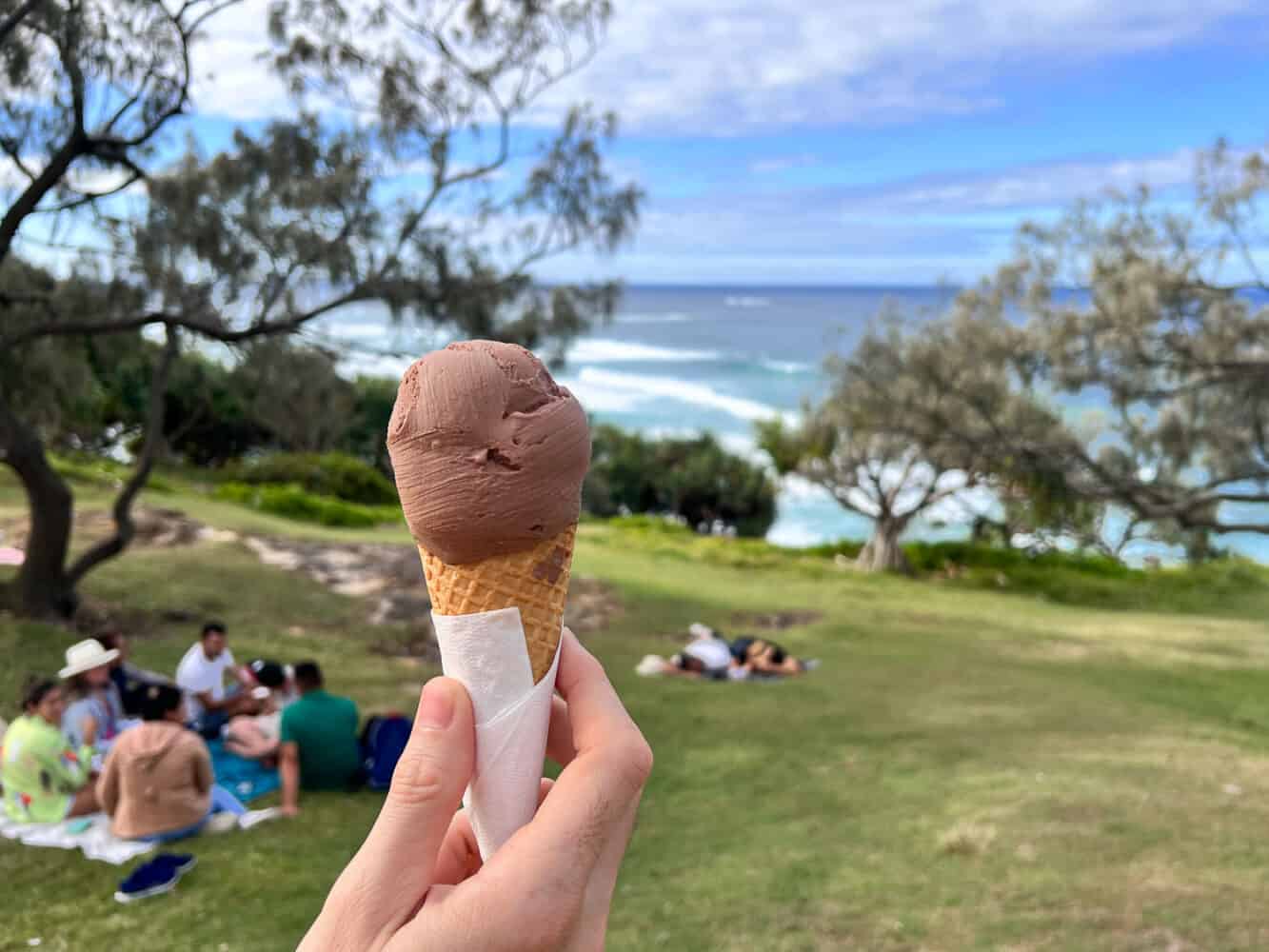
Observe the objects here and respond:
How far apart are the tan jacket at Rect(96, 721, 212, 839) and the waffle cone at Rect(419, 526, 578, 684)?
13.5ft

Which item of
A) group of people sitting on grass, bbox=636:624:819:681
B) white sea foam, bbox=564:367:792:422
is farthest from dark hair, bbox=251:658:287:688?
white sea foam, bbox=564:367:792:422

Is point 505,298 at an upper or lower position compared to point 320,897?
upper

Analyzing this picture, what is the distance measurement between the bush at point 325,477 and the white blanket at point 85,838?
17.0m

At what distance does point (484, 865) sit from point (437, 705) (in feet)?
0.88

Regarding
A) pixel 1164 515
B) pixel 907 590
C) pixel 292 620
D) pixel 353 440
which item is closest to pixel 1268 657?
pixel 1164 515

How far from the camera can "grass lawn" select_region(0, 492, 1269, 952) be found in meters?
4.36

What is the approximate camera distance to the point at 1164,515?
10.3 meters

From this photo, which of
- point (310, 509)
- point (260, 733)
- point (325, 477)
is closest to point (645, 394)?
point (325, 477)

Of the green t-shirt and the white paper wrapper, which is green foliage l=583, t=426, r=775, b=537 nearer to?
the green t-shirt

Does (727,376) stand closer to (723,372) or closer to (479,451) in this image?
(723,372)

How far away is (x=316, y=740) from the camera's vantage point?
603 centimetres

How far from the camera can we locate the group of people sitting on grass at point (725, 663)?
32.3ft

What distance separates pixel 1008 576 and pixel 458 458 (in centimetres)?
2090

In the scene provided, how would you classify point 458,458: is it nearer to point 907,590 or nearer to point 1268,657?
point 1268,657
